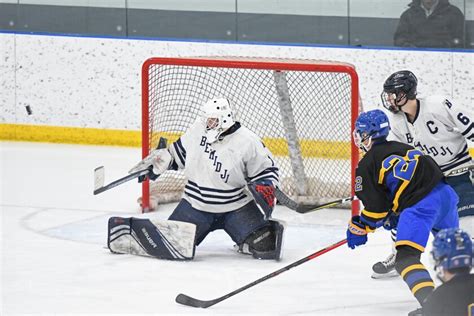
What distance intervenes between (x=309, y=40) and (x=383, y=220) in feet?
11.1

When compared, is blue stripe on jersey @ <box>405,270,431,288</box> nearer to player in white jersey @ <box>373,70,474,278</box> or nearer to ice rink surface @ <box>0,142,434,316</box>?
ice rink surface @ <box>0,142,434,316</box>

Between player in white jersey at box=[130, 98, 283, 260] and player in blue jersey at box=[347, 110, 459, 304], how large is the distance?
985 millimetres

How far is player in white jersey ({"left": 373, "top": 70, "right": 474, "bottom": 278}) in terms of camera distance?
16.2ft

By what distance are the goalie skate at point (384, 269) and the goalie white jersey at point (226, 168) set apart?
0.61m

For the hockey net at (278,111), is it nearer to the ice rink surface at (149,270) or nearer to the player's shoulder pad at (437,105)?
the ice rink surface at (149,270)

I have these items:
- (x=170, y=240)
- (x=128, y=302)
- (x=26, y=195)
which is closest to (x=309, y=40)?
(x=26, y=195)

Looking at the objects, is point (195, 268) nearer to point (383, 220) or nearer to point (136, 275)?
point (136, 275)

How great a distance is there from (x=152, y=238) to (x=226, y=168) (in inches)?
17.3

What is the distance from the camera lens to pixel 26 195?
6688 mm

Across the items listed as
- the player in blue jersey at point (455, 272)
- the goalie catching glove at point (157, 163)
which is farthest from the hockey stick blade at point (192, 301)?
the player in blue jersey at point (455, 272)

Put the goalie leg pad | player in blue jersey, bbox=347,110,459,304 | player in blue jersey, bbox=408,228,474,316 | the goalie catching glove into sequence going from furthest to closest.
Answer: the goalie catching glove
the goalie leg pad
player in blue jersey, bbox=347,110,459,304
player in blue jersey, bbox=408,228,474,316

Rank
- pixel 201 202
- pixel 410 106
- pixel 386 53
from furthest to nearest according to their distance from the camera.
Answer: pixel 386 53 < pixel 201 202 < pixel 410 106

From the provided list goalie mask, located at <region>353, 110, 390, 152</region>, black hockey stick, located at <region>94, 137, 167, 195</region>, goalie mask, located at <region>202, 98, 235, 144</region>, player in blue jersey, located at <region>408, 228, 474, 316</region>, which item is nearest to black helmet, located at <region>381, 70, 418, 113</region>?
goalie mask, located at <region>353, 110, 390, 152</region>

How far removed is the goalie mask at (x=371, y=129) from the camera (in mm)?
4324
